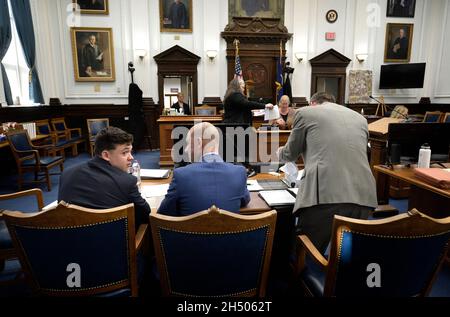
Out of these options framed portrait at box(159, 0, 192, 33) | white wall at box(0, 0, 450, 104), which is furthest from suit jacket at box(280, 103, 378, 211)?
framed portrait at box(159, 0, 192, 33)

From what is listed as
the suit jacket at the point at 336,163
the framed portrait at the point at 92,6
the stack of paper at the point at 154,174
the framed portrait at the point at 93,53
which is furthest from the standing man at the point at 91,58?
the suit jacket at the point at 336,163

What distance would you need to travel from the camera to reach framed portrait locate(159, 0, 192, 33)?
8.23 m

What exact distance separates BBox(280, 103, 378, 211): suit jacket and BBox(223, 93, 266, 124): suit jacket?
2.69 meters

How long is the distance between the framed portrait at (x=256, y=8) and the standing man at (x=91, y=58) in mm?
3647

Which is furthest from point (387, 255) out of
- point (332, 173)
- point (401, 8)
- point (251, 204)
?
point (401, 8)

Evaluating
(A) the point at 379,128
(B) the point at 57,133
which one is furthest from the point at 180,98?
(A) the point at 379,128

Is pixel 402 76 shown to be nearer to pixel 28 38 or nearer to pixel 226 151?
pixel 226 151

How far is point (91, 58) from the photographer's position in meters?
8.28

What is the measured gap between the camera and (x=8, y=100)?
6414 mm

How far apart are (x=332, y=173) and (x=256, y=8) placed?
761 cm

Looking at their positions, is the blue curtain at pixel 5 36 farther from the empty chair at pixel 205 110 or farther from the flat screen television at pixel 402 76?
the flat screen television at pixel 402 76

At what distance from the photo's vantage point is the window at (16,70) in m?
6.87
